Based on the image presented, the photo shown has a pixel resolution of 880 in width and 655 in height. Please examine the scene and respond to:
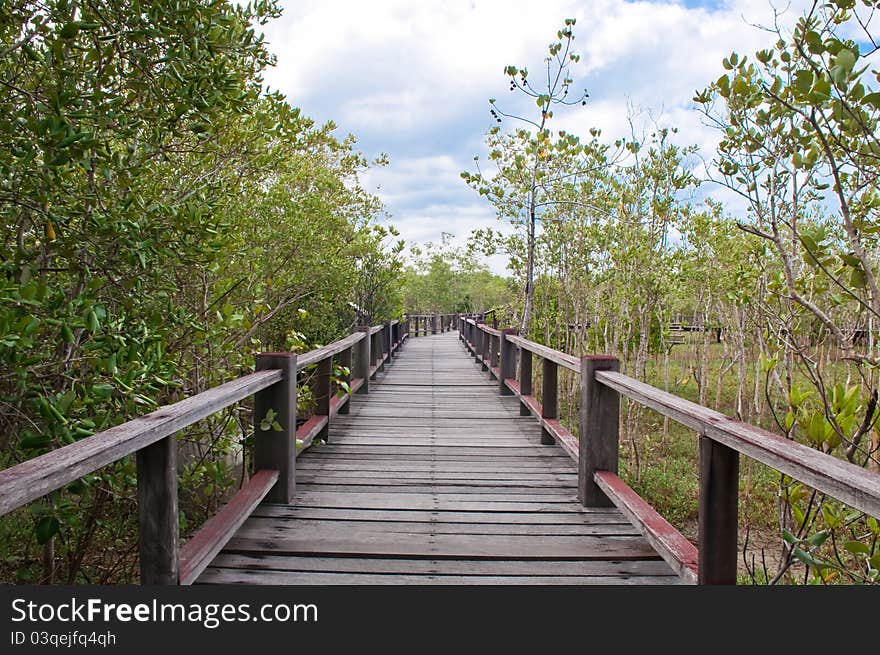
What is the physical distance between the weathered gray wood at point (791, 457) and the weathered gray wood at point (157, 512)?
5.85 ft

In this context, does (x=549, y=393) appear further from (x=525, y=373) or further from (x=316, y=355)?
(x=316, y=355)

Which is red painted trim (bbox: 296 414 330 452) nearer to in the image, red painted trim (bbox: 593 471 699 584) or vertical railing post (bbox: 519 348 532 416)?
red painted trim (bbox: 593 471 699 584)

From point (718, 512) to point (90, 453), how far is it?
1.89 meters

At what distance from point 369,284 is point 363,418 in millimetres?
5657

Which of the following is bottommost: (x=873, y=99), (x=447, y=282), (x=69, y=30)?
(x=873, y=99)

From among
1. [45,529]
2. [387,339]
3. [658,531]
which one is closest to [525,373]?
[658,531]

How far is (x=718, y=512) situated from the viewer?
1991 millimetres

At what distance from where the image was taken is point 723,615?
1920 millimetres

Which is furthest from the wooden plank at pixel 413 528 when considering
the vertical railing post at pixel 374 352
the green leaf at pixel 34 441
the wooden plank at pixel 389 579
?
the vertical railing post at pixel 374 352

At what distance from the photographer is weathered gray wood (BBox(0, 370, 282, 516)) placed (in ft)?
4.15

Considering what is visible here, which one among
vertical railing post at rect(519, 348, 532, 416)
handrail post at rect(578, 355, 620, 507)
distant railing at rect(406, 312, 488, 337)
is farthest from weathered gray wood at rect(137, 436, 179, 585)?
distant railing at rect(406, 312, 488, 337)

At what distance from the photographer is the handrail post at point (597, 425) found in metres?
3.28

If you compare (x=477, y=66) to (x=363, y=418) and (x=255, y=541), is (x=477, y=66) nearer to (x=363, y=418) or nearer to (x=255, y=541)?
(x=363, y=418)

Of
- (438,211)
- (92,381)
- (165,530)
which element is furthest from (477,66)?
(438,211)
